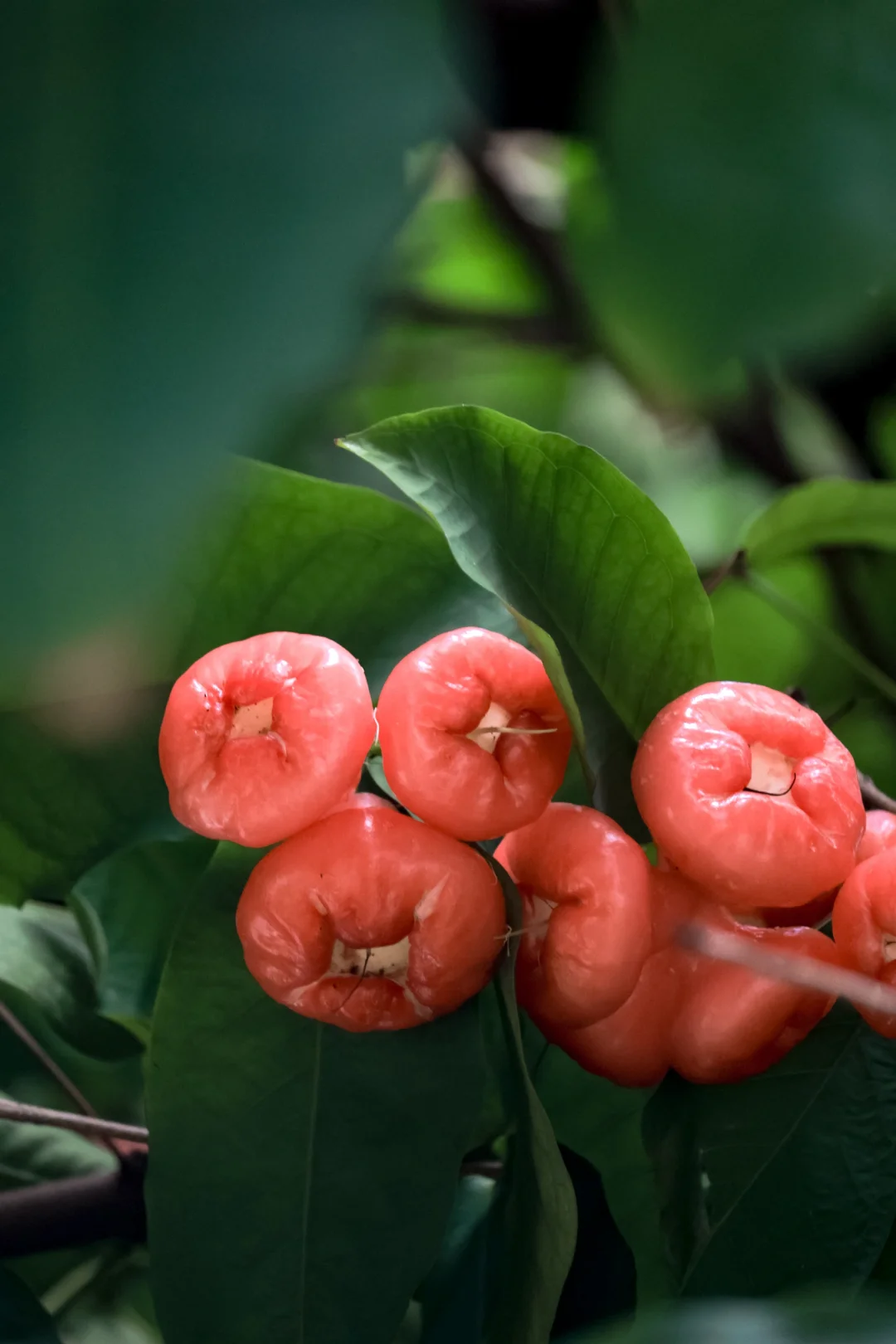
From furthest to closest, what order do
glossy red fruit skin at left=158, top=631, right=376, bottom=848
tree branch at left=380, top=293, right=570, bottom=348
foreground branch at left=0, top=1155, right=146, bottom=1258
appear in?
tree branch at left=380, top=293, right=570, bottom=348 < foreground branch at left=0, top=1155, right=146, bottom=1258 < glossy red fruit skin at left=158, top=631, right=376, bottom=848

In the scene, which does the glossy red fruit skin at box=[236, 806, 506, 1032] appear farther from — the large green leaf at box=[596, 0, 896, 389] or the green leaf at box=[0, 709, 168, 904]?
the large green leaf at box=[596, 0, 896, 389]

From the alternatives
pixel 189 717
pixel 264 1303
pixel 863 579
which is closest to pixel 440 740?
pixel 189 717

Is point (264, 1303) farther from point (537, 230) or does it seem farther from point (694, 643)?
point (537, 230)

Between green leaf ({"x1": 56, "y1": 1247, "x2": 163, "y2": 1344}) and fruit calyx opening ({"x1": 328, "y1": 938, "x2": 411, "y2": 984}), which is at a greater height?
fruit calyx opening ({"x1": 328, "y1": 938, "x2": 411, "y2": 984})

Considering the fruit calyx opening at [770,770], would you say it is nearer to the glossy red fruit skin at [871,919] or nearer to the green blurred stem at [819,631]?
the glossy red fruit skin at [871,919]

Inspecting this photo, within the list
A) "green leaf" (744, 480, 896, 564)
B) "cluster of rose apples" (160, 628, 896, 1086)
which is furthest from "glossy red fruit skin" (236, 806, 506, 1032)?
"green leaf" (744, 480, 896, 564)

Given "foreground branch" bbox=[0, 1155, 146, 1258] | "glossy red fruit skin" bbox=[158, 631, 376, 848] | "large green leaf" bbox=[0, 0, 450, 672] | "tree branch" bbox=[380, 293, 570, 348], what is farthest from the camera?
"tree branch" bbox=[380, 293, 570, 348]
